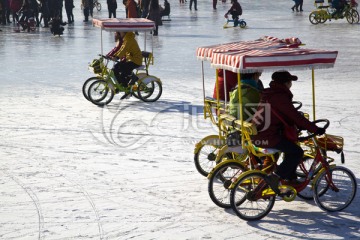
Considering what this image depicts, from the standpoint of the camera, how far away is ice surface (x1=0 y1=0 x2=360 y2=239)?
7512 mm

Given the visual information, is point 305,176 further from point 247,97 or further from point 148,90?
point 148,90

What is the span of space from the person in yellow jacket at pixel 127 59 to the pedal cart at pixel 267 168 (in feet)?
18.9

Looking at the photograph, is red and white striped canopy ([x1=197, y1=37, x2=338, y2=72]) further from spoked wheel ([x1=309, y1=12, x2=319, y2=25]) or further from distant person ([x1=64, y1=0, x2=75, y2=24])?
distant person ([x1=64, y1=0, x2=75, y2=24])

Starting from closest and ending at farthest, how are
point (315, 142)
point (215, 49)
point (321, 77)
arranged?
point (315, 142) → point (215, 49) → point (321, 77)

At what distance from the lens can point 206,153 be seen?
9406 millimetres

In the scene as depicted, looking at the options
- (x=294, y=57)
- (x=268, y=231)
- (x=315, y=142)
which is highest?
(x=294, y=57)

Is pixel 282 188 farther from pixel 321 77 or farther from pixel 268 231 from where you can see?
pixel 321 77

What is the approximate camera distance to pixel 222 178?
834cm

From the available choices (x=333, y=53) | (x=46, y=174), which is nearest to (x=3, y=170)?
(x=46, y=174)

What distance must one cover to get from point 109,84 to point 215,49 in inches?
220

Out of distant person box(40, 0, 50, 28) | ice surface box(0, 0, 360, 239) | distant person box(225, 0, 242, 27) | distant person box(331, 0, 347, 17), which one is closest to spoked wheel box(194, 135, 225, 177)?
ice surface box(0, 0, 360, 239)

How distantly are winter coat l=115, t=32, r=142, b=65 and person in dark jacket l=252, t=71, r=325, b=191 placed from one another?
256 inches

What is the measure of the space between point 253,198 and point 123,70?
22.7 ft

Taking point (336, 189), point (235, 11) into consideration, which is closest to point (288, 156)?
point (336, 189)
